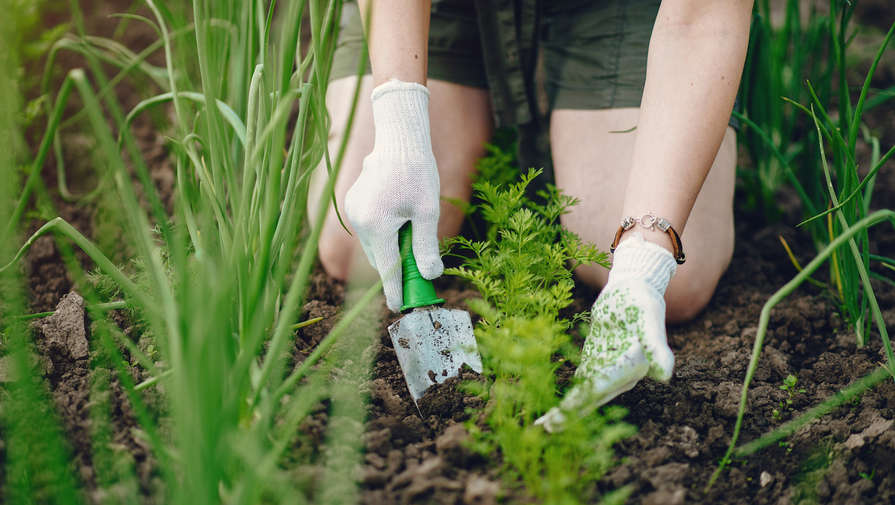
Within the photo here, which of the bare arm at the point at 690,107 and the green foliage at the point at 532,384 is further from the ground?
the bare arm at the point at 690,107

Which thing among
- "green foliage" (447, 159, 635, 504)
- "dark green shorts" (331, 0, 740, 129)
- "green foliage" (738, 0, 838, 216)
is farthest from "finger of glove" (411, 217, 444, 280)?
"green foliage" (738, 0, 838, 216)

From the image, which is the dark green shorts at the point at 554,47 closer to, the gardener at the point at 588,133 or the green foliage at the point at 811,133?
the gardener at the point at 588,133

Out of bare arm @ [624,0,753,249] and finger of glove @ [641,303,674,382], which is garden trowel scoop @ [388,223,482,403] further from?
bare arm @ [624,0,753,249]

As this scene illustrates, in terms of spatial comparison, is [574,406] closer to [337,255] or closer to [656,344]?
[656,344]

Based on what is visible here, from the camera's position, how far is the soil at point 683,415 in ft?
3.20

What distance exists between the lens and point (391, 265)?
4.46 ft

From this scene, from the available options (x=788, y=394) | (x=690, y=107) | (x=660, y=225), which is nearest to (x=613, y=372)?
(x=660, y=225)

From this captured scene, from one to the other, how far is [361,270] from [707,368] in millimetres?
857

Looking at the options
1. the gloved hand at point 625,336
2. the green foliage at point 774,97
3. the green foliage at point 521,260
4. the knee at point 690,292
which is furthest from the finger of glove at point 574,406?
the green foliage at point 774,97

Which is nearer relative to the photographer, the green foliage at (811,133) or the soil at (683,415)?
the soil at (683,415)

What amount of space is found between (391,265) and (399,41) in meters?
0.48

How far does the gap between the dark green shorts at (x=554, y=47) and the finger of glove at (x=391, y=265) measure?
67 cm

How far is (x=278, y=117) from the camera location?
2.69 feet

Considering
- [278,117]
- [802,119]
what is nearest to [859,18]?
[802,119]
